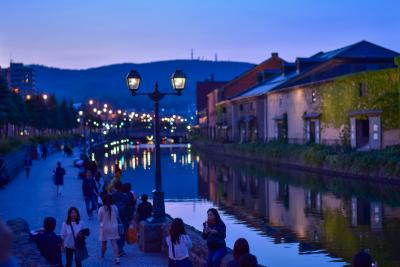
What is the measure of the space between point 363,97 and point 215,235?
38.4m

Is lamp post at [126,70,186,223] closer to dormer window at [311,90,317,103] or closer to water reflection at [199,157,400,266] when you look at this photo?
water reflection at [199,157,400,266]

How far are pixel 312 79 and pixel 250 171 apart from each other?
566 inches

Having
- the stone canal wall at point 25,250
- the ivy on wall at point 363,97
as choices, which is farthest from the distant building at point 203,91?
the stone canal wall at point 25,250

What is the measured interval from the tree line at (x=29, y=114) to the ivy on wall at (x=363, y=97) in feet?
98.5

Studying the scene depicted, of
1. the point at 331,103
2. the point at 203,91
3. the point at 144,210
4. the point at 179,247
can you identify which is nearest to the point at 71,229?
the point at 179,247

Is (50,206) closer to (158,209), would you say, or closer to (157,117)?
(157,117)

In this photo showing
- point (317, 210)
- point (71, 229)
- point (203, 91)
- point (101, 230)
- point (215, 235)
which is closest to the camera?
point (215, 235)

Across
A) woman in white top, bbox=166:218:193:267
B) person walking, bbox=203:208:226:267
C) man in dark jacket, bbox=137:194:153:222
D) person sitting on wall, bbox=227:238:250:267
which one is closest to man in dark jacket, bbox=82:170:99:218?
man in dark jacket, bbox=137:194:153:222

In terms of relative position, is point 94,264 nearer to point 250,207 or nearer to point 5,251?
point 5,251

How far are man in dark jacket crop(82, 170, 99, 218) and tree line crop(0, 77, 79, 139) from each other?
41055 mm

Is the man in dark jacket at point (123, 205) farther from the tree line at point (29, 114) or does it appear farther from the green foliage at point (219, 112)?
the green foliage at point (219, 112)

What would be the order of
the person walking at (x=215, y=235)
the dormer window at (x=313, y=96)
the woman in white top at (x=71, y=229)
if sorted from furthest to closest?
the dormer window at (x=313, y=96), the woman in white top at (x=71, y=229), the person walking at (x=215, y=235)

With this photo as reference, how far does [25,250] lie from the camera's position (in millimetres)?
10664

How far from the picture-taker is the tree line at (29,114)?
214ft
